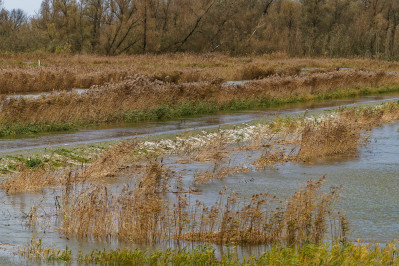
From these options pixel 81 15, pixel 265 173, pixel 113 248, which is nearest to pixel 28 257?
pixel 113 248

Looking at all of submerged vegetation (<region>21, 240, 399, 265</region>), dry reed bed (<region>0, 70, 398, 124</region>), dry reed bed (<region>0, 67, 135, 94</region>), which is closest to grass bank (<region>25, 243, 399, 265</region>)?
submerged vegetation (<region>21, 240, 399, 265</region>)

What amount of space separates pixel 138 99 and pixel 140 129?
4463 mm

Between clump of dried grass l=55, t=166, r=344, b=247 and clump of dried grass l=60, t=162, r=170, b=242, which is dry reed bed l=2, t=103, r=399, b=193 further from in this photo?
clump of dried grass l=55, t=166, r=344, b=247

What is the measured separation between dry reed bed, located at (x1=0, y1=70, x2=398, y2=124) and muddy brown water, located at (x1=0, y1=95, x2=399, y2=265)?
2.04 m

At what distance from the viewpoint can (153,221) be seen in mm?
10930

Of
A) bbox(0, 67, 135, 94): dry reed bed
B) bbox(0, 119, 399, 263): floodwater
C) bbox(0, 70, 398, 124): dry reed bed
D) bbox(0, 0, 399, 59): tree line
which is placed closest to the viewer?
bbox(0, 119, 399, 263): floodwater

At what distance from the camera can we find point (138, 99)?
29.2 meters

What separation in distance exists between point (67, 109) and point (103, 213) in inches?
591

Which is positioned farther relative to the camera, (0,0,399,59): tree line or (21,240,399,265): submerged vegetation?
(0,0,399,59): tree line

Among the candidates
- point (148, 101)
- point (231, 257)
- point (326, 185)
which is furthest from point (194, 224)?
point (148, 101)

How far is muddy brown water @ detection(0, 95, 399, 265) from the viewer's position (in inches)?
430

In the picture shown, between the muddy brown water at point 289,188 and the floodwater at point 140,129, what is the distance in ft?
0.11

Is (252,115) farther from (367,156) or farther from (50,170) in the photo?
(50,170)

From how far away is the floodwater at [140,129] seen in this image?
20.9 meters
